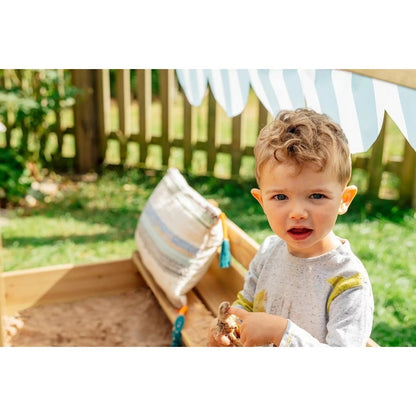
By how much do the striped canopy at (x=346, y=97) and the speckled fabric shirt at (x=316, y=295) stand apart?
0.89 feet

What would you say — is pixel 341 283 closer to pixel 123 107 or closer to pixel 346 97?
pixel 346 97

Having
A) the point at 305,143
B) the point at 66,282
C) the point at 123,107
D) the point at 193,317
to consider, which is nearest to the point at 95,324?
the point at 66,282

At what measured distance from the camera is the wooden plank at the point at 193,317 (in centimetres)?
199

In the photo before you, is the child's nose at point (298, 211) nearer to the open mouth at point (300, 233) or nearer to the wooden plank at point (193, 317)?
the open mouth at point (300, 233)

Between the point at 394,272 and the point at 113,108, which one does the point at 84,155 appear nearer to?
A: the point at 113,108

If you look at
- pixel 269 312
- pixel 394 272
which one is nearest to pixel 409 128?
pixel 269 312

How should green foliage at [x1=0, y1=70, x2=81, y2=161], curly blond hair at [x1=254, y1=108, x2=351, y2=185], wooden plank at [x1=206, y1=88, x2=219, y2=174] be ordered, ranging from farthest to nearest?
wooden plank at [x1=206, y1=88, x2=219, y2=174]
green foliage at [x1=0, y1=70, x2=81, y2=161]
curly blond hair at [x1=254, y1=108, x2=351, y2=185]

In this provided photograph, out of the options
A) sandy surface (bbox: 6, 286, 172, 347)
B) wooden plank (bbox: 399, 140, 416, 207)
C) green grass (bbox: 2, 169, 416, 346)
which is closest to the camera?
sandy surface (bbox: 6, 286, 172, 347)

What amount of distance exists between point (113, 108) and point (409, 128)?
572 centimetres

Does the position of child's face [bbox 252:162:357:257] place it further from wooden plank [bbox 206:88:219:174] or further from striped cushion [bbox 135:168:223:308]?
wooden plank [bbox 206:88:219:174]

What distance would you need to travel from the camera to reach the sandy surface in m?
2.29

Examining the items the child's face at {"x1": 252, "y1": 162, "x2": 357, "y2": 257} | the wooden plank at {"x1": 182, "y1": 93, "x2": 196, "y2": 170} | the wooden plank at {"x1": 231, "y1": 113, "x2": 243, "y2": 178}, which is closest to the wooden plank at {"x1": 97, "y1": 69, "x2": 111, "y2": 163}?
the wooden plank at {"x1": 182, "y1": 93, "x2": 196, "y2": 170}

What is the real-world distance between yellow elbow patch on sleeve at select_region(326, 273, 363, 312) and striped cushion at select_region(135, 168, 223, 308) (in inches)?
34.6

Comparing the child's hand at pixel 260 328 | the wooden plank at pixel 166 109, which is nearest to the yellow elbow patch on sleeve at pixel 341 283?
the child's hand at pixel 260 328
